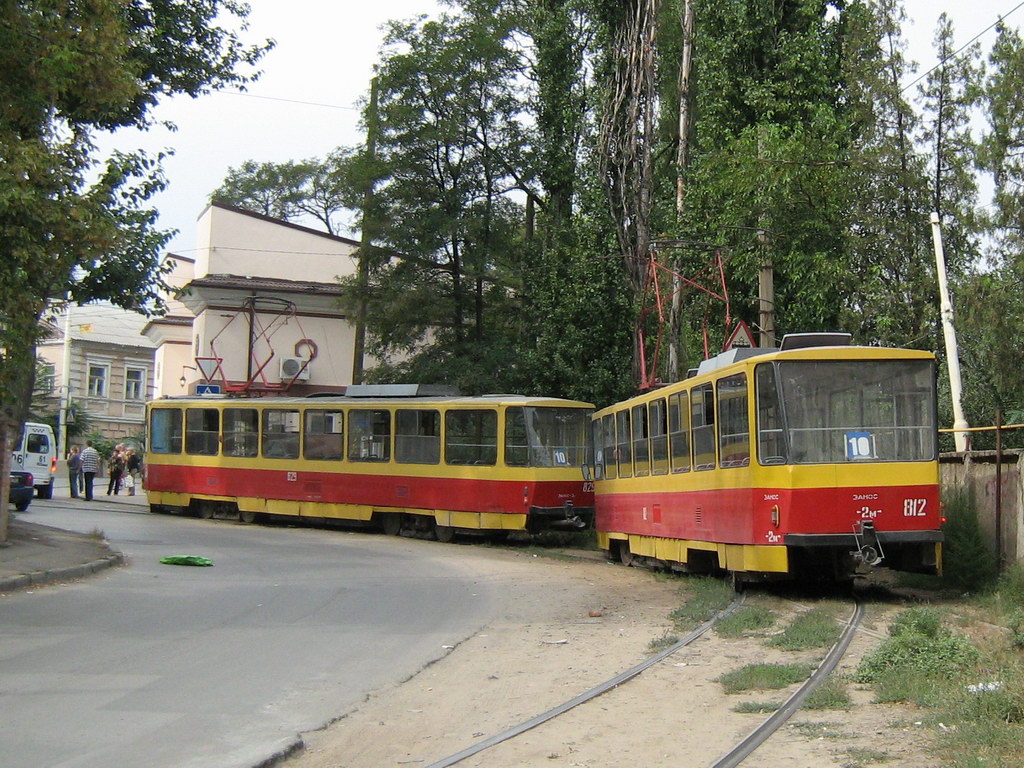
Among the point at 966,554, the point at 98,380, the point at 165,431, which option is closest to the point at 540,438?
the point at 966,554

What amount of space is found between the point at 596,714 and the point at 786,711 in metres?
1.25

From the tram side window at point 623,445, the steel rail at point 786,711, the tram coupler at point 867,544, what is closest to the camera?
the steel rail at point 786,711

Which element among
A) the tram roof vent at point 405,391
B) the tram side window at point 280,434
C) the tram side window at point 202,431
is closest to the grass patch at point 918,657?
the tram roof vent at point 405,391

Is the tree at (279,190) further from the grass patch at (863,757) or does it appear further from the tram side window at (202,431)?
the grass patch at (863,757)

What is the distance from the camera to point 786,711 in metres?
7.89

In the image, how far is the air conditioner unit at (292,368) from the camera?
4150 cm

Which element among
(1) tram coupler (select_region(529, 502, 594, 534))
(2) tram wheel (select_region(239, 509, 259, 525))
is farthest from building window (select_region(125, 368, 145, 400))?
(1) tram coupler (select_region(529, 502, 594, 534))

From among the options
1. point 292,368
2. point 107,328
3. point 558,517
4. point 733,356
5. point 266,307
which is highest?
point 107,328

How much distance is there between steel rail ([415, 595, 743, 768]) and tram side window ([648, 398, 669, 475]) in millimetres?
5136

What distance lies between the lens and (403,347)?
32.7 meters

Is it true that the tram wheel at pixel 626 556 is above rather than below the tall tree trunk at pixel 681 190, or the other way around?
below

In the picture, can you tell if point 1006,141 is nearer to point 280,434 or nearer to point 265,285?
point 280,434

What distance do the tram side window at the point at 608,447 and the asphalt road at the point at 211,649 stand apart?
3.04 m

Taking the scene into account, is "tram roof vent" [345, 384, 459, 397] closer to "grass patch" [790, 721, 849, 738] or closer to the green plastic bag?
the green plastic bag
